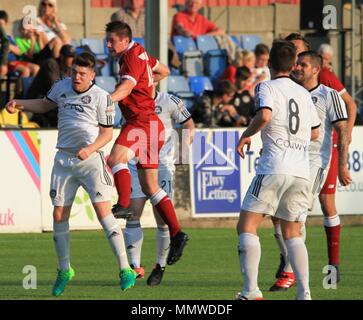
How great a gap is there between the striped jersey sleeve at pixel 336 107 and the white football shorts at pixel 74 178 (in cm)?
222

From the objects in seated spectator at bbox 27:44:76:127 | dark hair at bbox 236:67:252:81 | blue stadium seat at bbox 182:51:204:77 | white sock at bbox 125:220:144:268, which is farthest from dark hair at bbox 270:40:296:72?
blue stadium seat at bbox 182:51:204:77

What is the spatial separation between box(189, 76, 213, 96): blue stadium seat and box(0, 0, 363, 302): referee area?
0.19 metres

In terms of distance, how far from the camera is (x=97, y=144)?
456 inches

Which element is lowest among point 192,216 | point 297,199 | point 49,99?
point 192,216

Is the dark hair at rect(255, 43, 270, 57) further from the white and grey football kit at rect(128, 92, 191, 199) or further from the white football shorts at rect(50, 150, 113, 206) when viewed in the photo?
the white football shorts at rect(50, 150, 113, 206)

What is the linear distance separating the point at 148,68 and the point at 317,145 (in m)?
1.77

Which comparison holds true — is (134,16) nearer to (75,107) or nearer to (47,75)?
(47,75)

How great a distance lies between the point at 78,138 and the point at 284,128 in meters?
2.16

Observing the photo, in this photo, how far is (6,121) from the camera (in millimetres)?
19453
